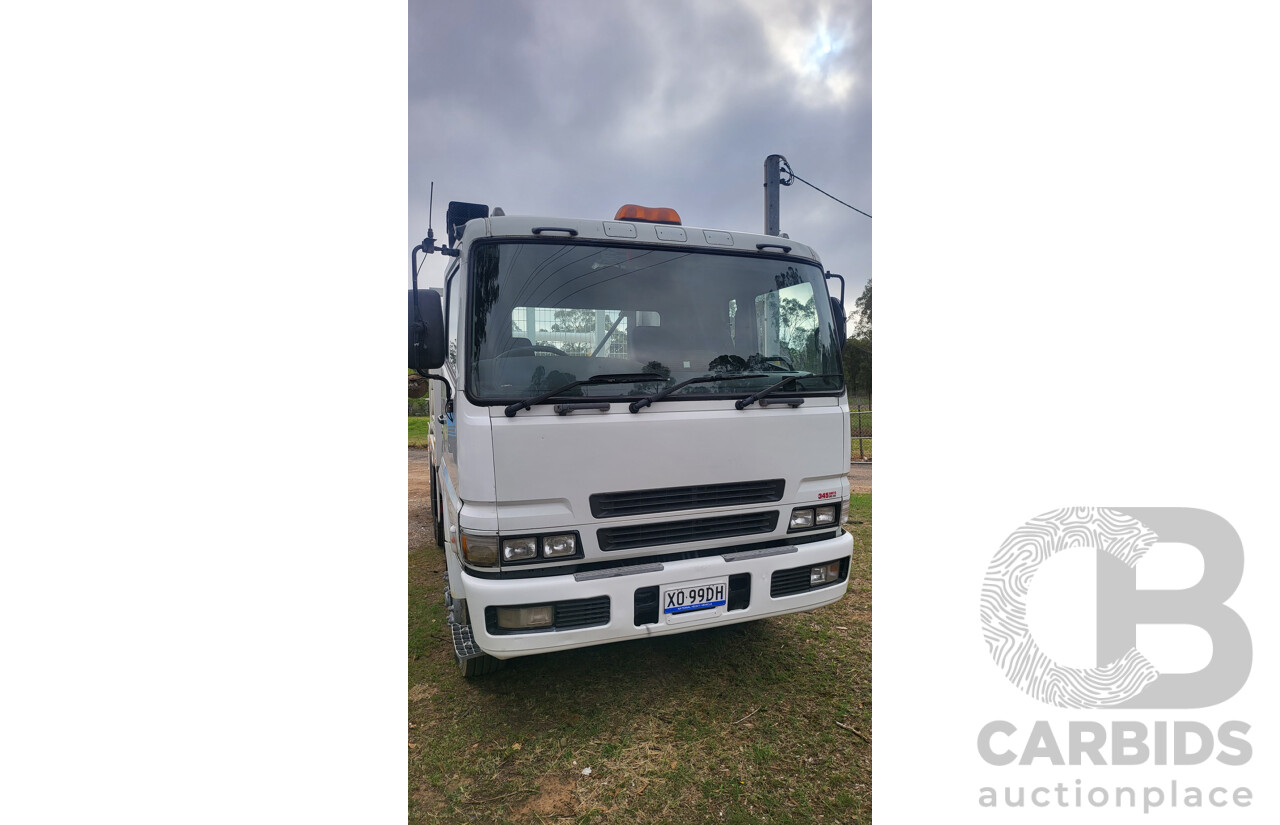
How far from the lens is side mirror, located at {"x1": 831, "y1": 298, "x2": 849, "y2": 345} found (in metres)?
2.83

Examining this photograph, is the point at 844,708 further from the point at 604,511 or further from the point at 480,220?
the point at 480,220

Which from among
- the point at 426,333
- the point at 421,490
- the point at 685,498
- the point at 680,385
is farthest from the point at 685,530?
the point at 421,490

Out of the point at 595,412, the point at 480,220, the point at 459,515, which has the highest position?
the point at 480,220

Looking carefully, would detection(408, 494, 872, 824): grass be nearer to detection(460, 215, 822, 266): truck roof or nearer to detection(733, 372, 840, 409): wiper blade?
detection(733, 372, 840, 409): wiper blade

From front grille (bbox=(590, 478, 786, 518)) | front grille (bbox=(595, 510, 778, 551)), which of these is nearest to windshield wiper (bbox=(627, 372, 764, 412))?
front grille (bbox=(590, 478, 786, 518))

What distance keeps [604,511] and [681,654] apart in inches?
45.9

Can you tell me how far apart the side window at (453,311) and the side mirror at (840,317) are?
6.16ft

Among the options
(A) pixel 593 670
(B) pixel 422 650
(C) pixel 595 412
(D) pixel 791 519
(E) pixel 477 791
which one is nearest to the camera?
(E) pixel 477 791

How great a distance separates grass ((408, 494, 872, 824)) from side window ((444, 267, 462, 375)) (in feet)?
5.16

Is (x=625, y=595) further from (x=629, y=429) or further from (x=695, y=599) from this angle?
(x=629, y=429)

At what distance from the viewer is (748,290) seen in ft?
8.61

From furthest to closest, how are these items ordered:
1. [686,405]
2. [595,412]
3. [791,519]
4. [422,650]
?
[422,650], [791,519], [686,405], [595,412]

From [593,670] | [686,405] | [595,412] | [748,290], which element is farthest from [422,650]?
[748,290]

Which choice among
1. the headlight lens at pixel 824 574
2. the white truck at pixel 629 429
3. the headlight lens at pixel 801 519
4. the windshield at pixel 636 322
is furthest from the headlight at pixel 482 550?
the headlight lens at pixel 824 574
